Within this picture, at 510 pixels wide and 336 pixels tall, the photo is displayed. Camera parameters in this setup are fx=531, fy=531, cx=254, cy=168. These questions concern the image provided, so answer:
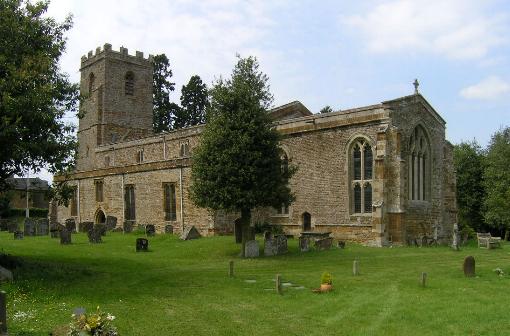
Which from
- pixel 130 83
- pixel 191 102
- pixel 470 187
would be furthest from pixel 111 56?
pixel 470 187

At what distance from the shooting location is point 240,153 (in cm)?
2217

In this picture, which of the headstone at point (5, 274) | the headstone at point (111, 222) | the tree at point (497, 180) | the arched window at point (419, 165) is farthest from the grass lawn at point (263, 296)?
the tree at point (497, 180)

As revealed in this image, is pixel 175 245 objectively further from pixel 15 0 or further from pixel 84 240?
pixel 15 0

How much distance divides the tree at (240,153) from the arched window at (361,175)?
21.5ft

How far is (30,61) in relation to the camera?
585 inches

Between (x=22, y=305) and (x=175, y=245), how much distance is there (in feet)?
49.3

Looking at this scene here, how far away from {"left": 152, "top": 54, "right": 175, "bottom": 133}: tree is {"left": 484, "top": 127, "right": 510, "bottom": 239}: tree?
34.8m

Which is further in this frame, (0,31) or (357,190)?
(357,190)

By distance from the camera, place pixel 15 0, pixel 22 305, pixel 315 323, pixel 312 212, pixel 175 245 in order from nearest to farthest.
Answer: pixel 315 323
pixel 22 305
pixel 15 0
pixel 175 245
pixel 312 212

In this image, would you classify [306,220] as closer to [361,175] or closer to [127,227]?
[361,175]

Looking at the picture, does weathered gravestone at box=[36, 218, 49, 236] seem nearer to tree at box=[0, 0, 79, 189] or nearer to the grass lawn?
the grass lawn

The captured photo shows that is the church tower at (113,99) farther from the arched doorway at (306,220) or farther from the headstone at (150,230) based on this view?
the arched doorway at (306,220)

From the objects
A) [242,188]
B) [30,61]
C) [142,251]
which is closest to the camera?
[30,61]

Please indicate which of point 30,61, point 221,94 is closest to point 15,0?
point 30,61
